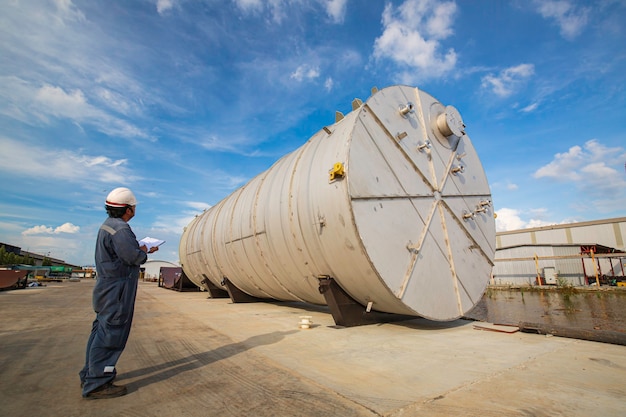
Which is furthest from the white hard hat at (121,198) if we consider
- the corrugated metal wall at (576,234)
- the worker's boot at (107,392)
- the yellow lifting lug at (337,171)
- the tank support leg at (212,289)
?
the corrugated metal wall at (576,234)

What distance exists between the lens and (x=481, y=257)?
19.1 ft

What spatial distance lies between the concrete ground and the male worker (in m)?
0.16

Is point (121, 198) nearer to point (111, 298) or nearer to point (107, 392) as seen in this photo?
point (111, 298)

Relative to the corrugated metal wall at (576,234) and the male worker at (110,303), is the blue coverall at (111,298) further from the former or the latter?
the corrugated metal wall at (576,234)

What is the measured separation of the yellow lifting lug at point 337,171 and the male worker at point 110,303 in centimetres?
253

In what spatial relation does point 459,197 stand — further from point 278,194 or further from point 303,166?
point 278,194

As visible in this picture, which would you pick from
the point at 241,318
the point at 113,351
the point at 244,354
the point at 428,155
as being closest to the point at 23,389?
the point at 113,351

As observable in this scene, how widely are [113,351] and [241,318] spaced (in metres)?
3.97

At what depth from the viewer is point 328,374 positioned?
110 inches

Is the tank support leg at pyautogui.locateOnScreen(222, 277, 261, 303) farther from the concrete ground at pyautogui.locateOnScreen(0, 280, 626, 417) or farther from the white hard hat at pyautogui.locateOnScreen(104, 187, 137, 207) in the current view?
the white hard hat at pyautogui.locateOnScreen(104, 187, 137, 207)

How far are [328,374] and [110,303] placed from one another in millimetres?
1939

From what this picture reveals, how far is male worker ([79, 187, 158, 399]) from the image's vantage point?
237 centimetres

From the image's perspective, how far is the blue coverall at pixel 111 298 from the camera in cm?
239

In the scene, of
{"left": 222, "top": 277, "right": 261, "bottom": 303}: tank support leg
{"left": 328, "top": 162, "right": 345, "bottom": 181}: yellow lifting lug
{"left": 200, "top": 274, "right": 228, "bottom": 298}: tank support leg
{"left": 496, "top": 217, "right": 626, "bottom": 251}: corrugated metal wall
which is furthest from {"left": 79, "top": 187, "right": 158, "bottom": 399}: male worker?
{"left": 496, "top": 217, "right": 626, "bottom": 251}: corrugated metal wall
